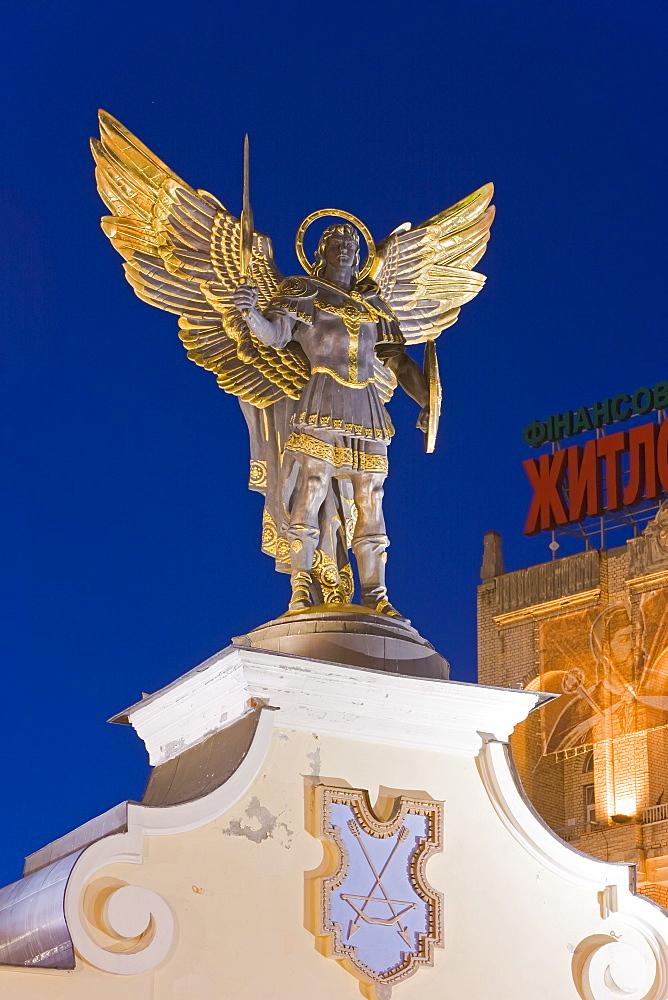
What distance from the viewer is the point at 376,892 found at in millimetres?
8898

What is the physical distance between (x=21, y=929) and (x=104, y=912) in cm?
60

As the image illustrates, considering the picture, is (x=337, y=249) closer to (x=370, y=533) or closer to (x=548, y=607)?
(x=370, y=533)

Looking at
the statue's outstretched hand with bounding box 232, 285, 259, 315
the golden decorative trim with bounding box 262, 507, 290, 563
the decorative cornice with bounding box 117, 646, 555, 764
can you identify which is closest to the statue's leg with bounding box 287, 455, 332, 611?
the golden decorative trim with bounding box 262, 507, 290, 563

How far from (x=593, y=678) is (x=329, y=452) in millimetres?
30672

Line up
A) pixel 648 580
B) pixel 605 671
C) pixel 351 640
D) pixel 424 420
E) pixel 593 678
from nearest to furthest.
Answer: pixel 351 640
pixel 424 420
pixel 648 580
pixel 605 671
pixel 593 678

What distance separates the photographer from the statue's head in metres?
10.7

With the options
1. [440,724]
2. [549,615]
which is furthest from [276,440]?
[549,615]

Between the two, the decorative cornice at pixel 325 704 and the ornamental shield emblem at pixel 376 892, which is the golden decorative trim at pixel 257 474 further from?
the ornamental shield emblem at pixel 376 892

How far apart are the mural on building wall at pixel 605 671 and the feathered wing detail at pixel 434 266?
28209mm

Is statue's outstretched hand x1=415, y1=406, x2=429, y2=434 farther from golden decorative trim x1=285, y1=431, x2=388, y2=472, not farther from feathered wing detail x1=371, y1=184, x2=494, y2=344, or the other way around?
feathered wing detail x1=371, y1=184, x2=494, y2=344

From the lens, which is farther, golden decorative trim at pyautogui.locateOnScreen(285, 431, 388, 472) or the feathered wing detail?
the feathered wing detail

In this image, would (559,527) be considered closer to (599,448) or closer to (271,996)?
(599,448)

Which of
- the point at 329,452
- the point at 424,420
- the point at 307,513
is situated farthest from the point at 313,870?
the point at 424,420

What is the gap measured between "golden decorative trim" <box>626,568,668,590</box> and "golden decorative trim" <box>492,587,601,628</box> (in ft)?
2.66
